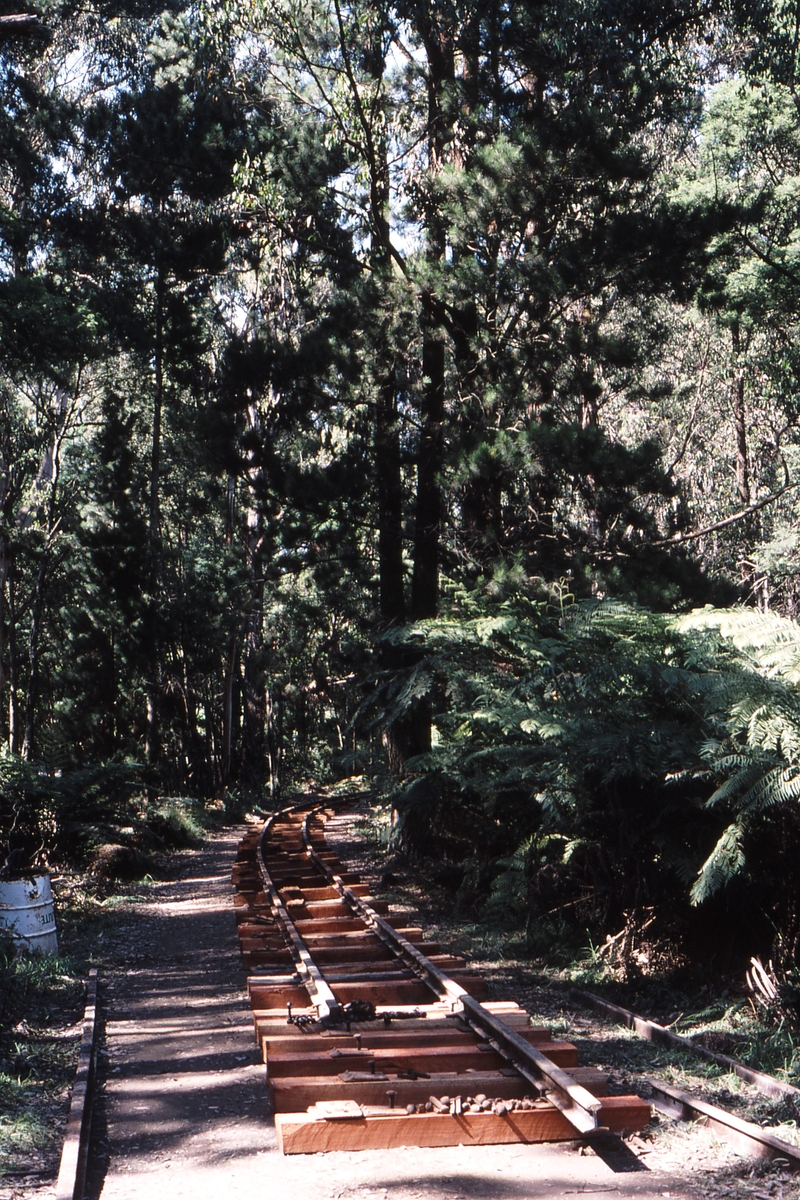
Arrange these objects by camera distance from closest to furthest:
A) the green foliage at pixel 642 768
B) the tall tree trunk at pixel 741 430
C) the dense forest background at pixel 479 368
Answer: the green foliage at pixel 642 768 → the dense forest background at pixel 479 368 → the tall tree trunk at pixel 741 430

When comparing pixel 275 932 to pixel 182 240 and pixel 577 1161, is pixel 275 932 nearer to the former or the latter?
pixel 577 1161

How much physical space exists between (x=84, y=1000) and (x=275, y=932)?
215 centimetres

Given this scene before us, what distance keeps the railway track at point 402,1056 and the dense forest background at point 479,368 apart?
1402 millimetres

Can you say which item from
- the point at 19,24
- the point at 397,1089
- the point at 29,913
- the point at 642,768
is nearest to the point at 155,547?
the point at 19,24

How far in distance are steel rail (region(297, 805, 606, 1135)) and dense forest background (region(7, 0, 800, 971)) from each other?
1356mm

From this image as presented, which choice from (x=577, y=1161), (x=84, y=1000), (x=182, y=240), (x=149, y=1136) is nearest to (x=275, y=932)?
(x=84, y=1000)

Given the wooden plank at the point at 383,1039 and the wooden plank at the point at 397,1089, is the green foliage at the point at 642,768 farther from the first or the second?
the wooden plank at the point at 397,1089

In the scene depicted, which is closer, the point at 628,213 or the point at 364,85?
the point at 628,213

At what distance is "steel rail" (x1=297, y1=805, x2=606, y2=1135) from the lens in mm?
4441

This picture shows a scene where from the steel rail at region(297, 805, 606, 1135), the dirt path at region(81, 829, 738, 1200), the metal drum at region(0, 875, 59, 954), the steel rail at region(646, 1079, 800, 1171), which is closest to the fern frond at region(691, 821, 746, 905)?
the steel rail at region(646, 1079, 800, 1171)

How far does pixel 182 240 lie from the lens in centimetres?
2134

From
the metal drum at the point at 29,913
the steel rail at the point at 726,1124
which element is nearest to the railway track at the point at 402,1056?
the steel rail at the point at 726,1124

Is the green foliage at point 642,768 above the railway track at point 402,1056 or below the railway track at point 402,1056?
above

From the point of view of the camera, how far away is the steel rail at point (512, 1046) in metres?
4.44
